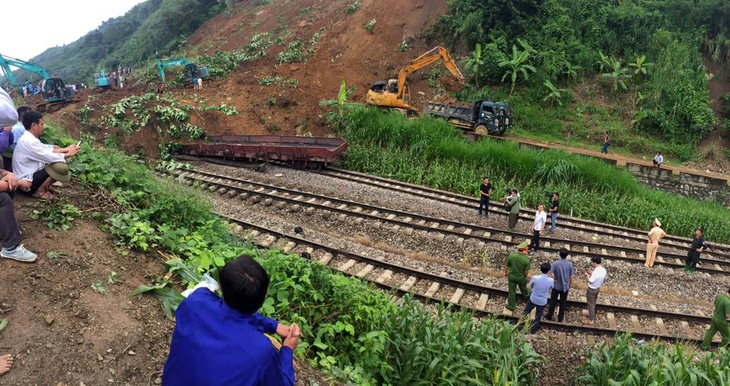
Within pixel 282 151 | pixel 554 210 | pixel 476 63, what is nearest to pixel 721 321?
pixel 554 210

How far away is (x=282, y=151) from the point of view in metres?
16.4

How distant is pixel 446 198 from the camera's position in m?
14.8

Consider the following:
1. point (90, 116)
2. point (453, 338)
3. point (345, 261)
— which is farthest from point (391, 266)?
point (90, 116)

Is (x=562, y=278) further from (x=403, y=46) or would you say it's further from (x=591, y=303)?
(x=403, y=46)

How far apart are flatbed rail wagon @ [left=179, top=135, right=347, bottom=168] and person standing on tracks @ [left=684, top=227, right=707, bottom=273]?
36.1 feet

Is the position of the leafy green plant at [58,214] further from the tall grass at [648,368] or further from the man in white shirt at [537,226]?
the man in white shirt at [537,226]

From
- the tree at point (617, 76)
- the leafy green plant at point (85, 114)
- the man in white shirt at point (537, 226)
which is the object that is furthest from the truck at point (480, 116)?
the leafy green plant at point (85, 114)

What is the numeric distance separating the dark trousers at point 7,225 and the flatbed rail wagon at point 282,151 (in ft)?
38.6

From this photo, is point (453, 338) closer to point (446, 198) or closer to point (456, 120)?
point (446, 198)

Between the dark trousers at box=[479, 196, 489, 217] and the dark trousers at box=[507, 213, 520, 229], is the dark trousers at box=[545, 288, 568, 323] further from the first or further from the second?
the dark trousers at box=[479, 196, 489, 217]

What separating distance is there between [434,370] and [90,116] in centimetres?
2009

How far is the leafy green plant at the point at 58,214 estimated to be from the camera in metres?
5.48

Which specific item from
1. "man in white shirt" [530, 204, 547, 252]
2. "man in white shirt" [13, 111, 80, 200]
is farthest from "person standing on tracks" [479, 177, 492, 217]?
"man in white shirt" [13, 111, 80, 200]

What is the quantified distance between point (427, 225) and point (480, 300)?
3.59 metres
